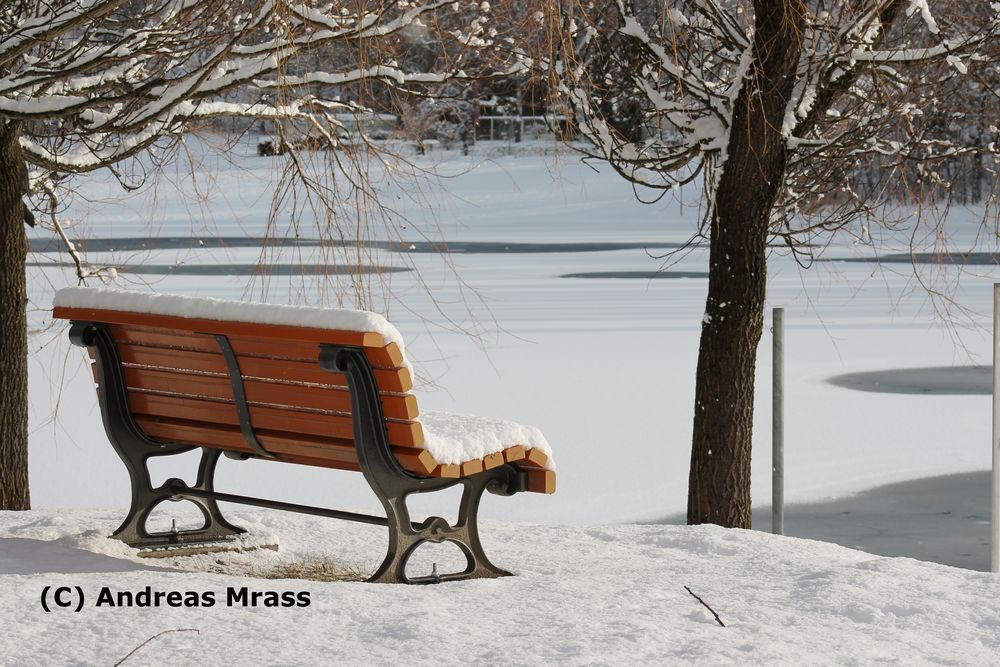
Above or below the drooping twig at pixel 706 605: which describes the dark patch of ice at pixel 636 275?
above

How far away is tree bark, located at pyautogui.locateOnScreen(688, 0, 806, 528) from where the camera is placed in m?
6.13

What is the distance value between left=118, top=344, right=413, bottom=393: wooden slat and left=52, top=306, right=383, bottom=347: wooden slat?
138mm

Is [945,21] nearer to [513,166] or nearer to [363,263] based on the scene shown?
[363,263]

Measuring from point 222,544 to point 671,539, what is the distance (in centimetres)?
160

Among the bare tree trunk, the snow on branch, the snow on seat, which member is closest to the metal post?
the snow on branch

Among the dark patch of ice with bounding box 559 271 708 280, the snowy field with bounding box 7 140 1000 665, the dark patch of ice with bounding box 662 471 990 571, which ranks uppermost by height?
the dark patch of ice with bounding box 559 271 708 280

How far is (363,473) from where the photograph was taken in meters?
4.14

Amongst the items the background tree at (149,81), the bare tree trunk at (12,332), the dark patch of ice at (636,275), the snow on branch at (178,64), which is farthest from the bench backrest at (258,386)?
the dark patch of ice at (636,275)

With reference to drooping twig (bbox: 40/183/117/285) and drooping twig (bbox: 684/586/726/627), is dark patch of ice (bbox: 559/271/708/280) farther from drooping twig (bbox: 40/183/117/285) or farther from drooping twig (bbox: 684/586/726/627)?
drooping twig (bbox: 684/586/726/627)

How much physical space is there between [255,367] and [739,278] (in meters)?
2.69

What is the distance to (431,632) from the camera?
3.43 metres

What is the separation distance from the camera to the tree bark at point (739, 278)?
241 inches

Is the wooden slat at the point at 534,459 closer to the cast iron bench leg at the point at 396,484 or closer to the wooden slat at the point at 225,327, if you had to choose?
the cast iron bench leg at the point at 396,484

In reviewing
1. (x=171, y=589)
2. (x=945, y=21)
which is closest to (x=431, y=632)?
(x=171, y=589)
